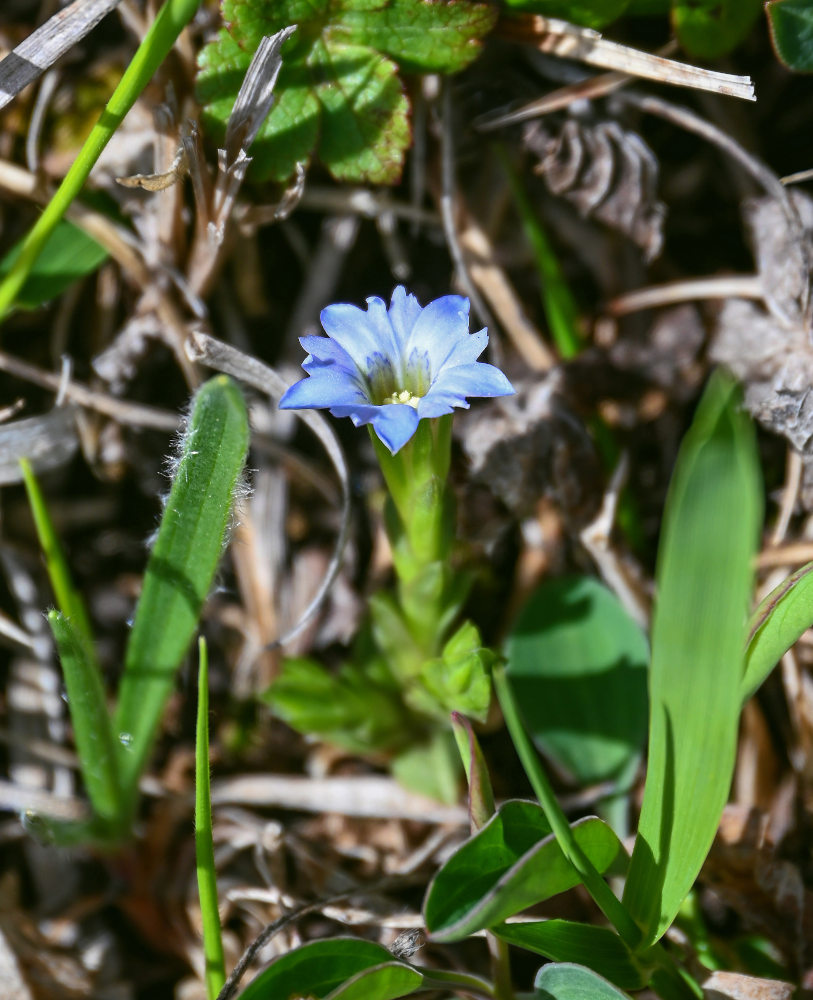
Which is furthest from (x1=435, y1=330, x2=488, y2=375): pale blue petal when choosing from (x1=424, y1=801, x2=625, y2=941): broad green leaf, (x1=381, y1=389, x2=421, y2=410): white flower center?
(x1=424, y1=801, x2=625, y2=941): broad green leaf

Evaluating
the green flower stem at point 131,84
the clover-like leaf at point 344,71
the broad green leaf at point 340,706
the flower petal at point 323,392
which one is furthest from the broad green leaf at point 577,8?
the broad green leaf at point 340,706

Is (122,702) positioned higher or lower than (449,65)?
lower

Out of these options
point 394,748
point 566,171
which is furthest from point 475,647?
point 566,171

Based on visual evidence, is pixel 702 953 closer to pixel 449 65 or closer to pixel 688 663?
pixel 688 663

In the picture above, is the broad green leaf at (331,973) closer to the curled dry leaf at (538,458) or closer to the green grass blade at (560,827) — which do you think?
the green grass blade at (560,827)

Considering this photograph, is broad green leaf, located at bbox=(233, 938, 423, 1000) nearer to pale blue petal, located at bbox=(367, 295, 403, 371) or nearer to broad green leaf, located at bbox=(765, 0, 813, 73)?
pale blue petal, located at bbox=(367, 295, 403, 371)
